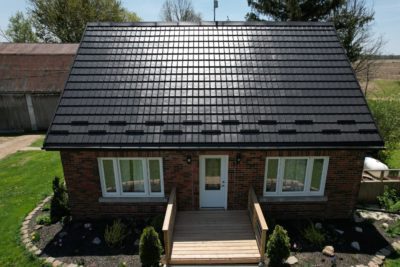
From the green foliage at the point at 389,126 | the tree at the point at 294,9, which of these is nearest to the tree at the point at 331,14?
the tree at the point at 294,9

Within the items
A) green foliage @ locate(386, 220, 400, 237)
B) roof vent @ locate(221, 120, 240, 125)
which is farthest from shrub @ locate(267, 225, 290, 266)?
green foliage @ locate(386, 220, 400, 237)

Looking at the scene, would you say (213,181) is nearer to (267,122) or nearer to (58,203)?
(267,122)

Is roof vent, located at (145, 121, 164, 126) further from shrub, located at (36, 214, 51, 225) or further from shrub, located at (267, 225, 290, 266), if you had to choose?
shrub, located at (36, 214, 51, 225)

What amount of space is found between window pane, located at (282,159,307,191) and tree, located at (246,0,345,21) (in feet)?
63.0

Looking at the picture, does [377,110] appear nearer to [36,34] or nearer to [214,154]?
[214,154]

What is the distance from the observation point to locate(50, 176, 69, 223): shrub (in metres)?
9.13

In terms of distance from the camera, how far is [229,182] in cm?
876

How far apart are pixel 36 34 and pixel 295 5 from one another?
1240 inches

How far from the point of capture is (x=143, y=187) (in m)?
8.98

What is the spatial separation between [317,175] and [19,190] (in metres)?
11.9

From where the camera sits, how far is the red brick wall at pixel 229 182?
8430mm

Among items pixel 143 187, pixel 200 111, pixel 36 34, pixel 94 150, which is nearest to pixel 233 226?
pixel 143 187

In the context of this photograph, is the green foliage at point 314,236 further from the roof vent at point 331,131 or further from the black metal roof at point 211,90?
the roof vent at point 331,131

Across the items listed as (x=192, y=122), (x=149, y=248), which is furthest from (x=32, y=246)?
(x=192, y=122)
